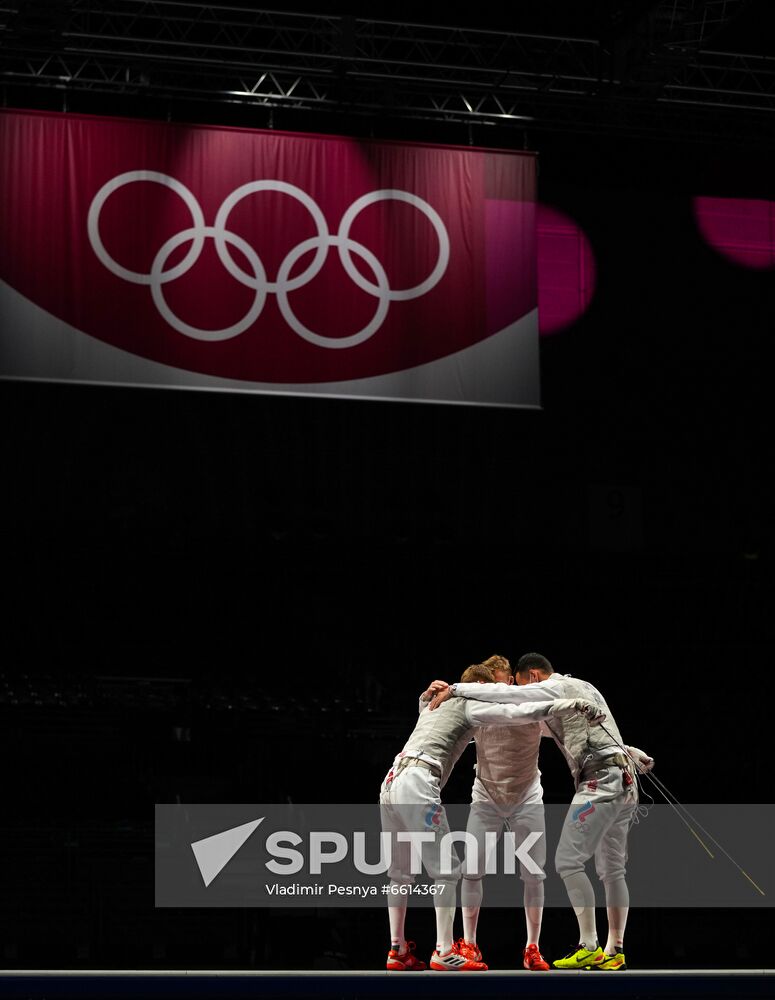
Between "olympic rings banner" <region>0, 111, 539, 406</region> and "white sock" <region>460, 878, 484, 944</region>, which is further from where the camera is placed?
"olympic rings banner" <region>0, 111, 539, 406</region>

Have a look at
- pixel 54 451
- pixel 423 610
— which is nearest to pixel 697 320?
pixel 423 610

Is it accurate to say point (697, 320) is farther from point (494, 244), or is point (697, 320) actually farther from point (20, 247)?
point (20, 247)

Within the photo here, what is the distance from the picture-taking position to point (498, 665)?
7.01 meters

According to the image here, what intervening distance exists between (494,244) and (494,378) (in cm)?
101

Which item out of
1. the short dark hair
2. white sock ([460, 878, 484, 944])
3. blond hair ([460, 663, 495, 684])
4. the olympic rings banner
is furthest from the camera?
the olympic rings banner

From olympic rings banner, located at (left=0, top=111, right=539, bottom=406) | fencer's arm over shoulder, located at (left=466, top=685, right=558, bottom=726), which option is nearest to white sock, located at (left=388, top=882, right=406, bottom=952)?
fencer's arm over shoulder, located at (left=466, top=685, right=558, bottom=726)

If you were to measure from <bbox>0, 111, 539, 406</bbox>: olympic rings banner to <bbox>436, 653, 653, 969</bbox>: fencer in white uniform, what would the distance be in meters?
3.35

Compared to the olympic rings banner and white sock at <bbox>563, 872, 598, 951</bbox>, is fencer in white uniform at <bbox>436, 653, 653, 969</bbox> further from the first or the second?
the olympic rings banner

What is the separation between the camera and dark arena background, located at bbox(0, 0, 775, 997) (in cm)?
1143

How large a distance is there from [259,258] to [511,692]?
13.9 feet

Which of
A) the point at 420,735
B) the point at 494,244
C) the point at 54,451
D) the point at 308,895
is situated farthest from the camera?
the point at 54,451

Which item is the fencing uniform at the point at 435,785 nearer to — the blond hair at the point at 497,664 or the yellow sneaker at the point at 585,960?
the blond hair at the point at 497,664

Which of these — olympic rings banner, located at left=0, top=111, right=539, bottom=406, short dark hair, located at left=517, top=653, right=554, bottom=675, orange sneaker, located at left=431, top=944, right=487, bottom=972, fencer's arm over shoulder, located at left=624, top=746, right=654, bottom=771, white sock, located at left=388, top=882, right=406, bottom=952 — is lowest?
orange sneaker, located at left=431, top=944, right=487, bottom=972

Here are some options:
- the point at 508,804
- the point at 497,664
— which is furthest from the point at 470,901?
the point at 497,664
